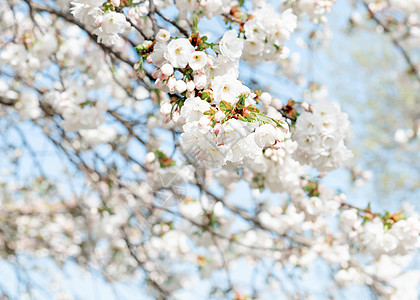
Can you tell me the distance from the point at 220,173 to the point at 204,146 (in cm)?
178

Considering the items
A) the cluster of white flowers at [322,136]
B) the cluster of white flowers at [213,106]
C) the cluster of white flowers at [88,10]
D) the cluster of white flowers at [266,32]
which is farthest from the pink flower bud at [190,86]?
the cluster of white flowers at [266,32]

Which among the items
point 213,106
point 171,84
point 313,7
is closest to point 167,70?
point 171,84

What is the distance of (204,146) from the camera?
1.27 metres

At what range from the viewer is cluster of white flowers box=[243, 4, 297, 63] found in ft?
6.53

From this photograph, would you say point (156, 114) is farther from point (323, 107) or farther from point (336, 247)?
point (336, 247)

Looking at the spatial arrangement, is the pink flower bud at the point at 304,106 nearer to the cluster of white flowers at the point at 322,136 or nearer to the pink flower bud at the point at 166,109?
the cluster of white flowers at the point at 322,136

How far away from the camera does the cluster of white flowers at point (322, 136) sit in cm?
181

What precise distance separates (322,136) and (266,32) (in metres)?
0.52

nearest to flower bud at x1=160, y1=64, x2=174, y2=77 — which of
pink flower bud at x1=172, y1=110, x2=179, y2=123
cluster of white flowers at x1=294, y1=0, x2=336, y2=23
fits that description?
pink flower bud at x1=172, y1=110, x2=179, y2=123

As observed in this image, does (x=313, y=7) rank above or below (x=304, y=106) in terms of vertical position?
above

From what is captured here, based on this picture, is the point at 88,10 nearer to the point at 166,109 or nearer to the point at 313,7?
the point at 166,109

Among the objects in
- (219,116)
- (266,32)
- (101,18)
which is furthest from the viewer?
(266,32)

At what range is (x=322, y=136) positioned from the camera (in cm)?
185

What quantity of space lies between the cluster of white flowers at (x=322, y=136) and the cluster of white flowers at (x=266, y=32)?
0.36 metres
